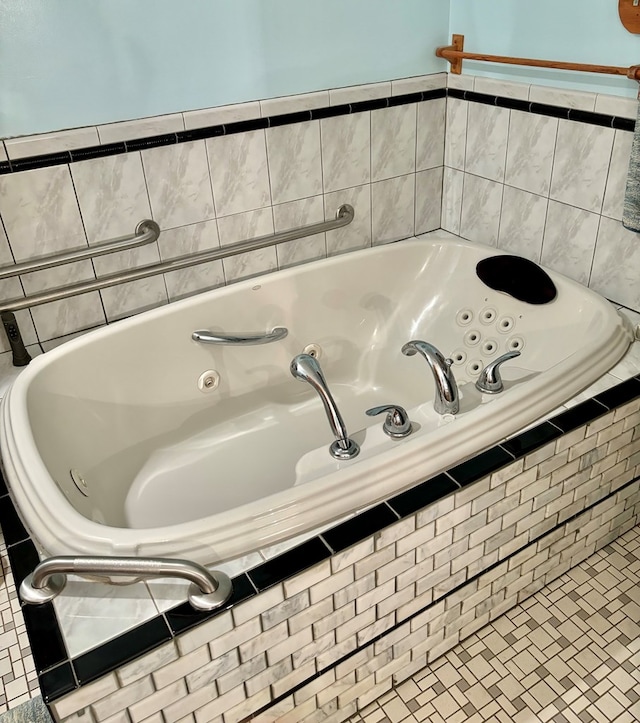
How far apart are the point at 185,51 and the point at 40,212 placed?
573mm

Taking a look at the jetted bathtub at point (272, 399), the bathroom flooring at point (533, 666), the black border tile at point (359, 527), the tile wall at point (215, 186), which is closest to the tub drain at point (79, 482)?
the jetted bathtub at point (272, 399)

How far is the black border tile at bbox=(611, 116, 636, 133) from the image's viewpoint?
69.6 inches

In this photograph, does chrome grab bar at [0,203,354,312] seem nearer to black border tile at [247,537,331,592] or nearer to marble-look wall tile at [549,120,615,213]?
marble-look wall tile at [549,120,615,213]

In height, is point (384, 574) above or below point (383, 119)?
below

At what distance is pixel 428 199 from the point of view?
2.45 metres

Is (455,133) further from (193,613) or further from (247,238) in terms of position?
Result: (193,613)

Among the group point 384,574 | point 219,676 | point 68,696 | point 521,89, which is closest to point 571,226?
point 521,89

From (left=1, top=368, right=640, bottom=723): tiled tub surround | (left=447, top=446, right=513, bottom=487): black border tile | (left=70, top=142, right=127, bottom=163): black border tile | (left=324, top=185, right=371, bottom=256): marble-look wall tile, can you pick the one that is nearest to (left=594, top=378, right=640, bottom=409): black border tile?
(left=1, top=368, right=640, bottom=723): tiled tub surround

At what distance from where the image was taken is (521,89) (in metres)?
2.03

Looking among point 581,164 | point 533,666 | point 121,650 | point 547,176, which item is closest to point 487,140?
point 547,176

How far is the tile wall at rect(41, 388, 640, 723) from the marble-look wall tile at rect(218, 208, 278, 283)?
1.06m

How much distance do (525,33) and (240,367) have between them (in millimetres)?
1285

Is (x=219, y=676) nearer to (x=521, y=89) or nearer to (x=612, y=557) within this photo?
(x=612, y=557)

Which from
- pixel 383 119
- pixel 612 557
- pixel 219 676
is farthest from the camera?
pixel 383 119
